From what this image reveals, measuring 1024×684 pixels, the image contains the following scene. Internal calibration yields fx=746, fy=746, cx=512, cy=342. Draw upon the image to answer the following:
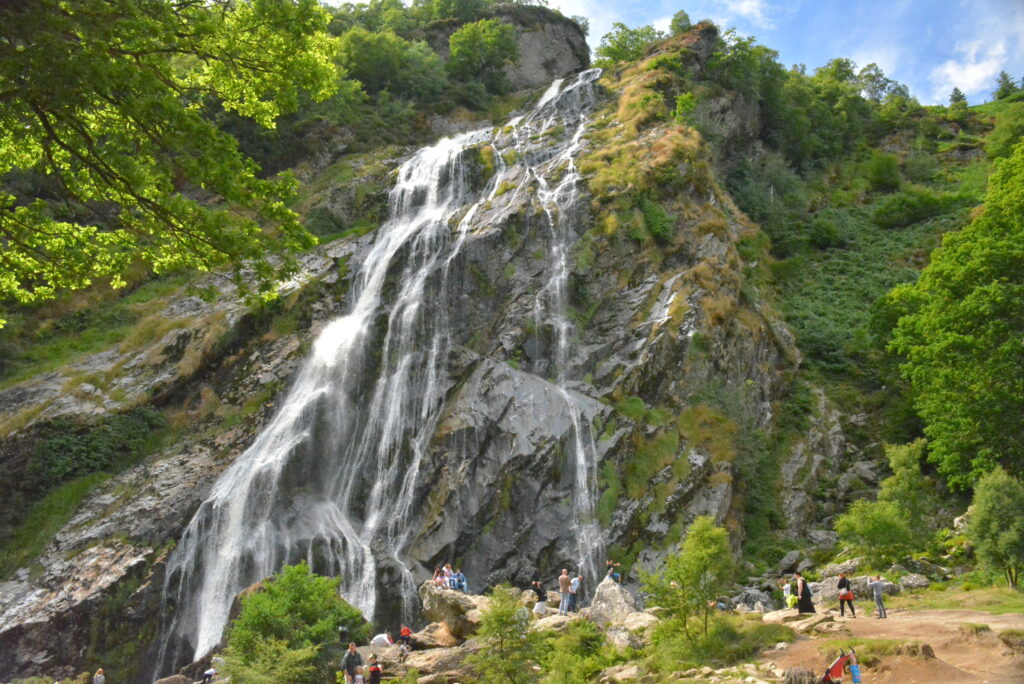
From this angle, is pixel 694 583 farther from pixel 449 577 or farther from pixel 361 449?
pixel 361 449

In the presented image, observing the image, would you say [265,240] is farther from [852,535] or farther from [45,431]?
[45,431]

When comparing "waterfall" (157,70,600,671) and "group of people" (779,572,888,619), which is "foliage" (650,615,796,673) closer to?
"group of people" (779,572,888,619)

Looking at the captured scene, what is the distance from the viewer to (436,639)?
52.9 ft

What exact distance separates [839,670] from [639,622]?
4.77 m

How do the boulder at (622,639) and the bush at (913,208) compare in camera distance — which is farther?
the bush at (913,208)

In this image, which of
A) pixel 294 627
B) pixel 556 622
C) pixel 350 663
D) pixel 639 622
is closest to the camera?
pixel 350 663

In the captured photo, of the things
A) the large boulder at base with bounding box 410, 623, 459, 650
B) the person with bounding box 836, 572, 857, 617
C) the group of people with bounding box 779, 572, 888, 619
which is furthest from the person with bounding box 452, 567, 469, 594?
the person with bounding box 836, 572, 857, 617

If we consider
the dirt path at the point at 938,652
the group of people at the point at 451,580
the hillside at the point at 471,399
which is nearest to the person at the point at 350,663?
the group of people at the point at 451,580

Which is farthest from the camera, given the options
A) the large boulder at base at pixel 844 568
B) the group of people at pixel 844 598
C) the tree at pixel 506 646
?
the large boulder at base at pixel 844 568

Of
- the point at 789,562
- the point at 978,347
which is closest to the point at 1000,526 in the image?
the point at 789,562

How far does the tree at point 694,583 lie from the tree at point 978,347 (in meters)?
11.6

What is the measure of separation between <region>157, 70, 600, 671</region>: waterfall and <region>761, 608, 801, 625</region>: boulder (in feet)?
23.5

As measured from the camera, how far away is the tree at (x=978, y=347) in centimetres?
2084

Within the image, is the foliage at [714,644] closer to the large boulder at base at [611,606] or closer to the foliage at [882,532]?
the large boulder at base at [611,606]
